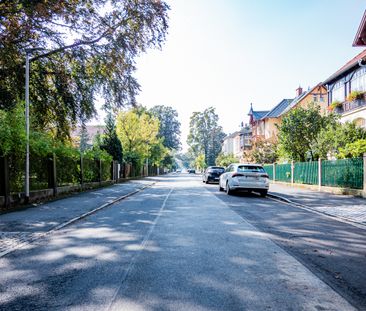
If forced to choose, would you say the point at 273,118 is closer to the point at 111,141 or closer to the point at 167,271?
the point at 111,141

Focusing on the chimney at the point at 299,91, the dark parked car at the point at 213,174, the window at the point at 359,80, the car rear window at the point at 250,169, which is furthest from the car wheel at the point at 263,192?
the chimney at the point at 299,91

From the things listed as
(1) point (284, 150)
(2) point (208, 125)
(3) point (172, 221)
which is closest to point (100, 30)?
(3) point (172, 221)

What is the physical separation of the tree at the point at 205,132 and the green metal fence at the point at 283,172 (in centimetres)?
6927

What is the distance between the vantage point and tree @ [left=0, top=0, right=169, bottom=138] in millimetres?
14328

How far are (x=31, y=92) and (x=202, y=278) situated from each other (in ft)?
53.5

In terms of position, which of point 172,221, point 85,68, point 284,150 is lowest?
point 172,221

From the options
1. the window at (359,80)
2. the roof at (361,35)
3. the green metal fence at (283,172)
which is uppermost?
the window at (359,80)

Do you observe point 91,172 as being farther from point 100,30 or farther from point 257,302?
point 257,302

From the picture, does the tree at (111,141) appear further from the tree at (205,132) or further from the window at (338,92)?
the tree at (205,132)

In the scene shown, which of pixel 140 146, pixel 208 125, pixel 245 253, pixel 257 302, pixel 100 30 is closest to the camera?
pixel 257 302

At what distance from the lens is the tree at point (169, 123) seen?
97438 mm

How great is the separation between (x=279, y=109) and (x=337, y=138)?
125 ft

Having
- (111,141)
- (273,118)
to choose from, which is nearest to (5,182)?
(111,141)

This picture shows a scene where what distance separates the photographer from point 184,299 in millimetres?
3521
